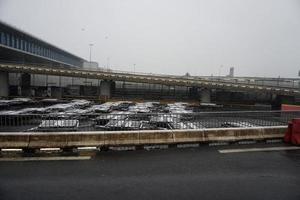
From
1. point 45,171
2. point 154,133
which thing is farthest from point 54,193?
point 154,133

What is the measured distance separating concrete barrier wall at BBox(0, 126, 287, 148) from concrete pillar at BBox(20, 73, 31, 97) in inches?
2260

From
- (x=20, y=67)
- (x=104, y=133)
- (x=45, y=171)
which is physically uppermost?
(x=20, y=67)

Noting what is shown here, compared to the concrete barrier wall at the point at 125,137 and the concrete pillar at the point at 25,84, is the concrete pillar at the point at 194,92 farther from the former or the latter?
the concrete barrier wall at the point at 125,137

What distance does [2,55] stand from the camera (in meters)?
67.2

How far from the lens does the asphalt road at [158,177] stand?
5789mm

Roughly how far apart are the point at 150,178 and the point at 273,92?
54.5 m

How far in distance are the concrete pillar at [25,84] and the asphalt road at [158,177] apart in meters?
59.2

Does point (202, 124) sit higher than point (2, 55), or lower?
lower

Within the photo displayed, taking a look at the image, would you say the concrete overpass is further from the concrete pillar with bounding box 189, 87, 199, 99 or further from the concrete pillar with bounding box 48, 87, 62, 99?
the concrete pillar with bounding box 189, 87, 199, 99

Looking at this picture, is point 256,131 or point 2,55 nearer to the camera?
point 256,131

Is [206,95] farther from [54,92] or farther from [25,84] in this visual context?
[25,84]

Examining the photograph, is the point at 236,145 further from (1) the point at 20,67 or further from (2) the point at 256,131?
(1) the point at 20,67

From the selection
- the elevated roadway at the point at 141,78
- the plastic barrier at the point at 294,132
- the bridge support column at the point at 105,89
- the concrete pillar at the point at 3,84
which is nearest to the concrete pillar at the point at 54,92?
the elevated roadway at the point at 141,78

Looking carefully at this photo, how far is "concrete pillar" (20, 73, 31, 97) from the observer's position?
61.5 metres
